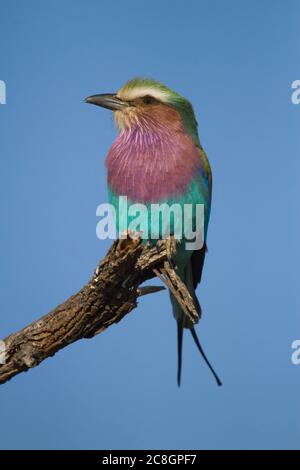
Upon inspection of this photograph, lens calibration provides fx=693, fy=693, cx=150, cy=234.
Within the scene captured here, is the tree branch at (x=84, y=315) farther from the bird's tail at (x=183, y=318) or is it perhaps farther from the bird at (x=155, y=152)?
the bird's tail at (x=183, y=318)

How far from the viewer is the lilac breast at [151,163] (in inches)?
167

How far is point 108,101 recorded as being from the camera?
452 centimetres

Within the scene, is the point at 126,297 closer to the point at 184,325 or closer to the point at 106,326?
the point at 106,326

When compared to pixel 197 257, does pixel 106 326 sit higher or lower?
lower

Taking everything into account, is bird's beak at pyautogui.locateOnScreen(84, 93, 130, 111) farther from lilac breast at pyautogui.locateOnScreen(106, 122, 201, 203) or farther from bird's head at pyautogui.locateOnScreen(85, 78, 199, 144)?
lilac breast at pyautogui.locateOnScreen(106, 122, 201, 203)

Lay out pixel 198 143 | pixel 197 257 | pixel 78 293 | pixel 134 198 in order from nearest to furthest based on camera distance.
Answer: pixel 78 293, pixel 134 198, pixel 198 143, pixel 197 257

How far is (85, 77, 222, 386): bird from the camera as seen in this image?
168 inches

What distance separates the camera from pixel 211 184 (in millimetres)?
4793

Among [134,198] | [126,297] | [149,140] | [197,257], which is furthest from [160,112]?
[126,297]

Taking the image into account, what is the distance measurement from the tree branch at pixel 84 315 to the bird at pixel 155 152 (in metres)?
0.78

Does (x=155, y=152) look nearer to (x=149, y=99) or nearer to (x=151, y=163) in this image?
(x=151, y=163)

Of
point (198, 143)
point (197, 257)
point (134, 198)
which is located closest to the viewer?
point (134, 198)

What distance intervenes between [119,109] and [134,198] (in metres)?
0.66

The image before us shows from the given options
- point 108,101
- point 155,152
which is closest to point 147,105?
point 108,101
